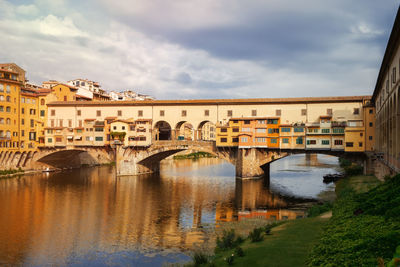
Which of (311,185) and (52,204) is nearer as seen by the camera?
(52,204)

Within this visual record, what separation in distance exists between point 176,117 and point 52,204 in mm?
31687

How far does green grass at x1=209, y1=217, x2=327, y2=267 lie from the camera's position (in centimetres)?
1592

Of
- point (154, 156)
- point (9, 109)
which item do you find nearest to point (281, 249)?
point (154, 156)

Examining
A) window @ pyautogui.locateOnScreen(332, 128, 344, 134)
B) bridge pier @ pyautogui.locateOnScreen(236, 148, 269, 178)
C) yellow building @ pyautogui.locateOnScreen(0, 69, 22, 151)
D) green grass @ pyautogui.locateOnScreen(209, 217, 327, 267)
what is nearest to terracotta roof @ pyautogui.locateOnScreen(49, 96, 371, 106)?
window @ pyautogui.locateOnScreen(332, 128, 344, 134)

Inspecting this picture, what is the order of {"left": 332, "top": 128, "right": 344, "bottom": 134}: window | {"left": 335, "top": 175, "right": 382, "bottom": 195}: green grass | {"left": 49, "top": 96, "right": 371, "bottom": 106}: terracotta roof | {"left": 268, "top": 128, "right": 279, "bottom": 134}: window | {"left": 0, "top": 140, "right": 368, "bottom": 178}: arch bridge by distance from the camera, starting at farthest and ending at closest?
{"left": 0, "top": 140, "right": 368, "bottom": 178}: arch bridge
{"left": 268, "top": 128, "right": 279, "bottom": 134}: window
{"left": 49, "top": 96, "right": 371, "bottom": 106}: terracotta roof
{"left": 332, "top": 128, "right": 344, "bottom": 134}: window
{"left": 335, "top": 175, "right": 382, "bottom": 195}: green grass

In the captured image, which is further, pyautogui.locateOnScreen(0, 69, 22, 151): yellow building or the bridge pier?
pyautogui.locateOnScreen(0, 69, 22, 151): yellow building

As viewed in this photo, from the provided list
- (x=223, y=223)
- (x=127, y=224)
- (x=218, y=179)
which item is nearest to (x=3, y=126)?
(x=218, y=179)

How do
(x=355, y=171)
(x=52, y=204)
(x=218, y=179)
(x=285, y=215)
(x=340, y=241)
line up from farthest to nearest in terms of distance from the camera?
(x=218, y=179)
(x=355, y=171)
(x=52, y=204)
(x=285, y=215)
(x=340, y=241)

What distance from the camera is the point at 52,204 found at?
137 feet

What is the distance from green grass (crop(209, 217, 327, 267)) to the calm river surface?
5840 millimetres

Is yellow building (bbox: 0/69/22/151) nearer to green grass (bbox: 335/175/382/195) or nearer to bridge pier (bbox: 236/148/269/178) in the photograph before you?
bridge pier (bbox: 236/148/269/178)

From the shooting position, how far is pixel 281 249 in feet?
57.9

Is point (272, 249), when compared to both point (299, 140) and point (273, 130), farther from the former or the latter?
point (273, 130)

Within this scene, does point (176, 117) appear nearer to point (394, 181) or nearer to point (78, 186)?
point (78, 186)
